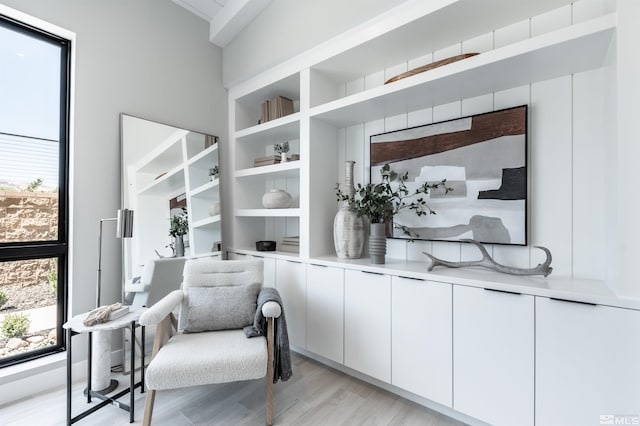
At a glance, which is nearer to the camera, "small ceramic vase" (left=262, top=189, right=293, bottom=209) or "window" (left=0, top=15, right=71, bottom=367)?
"window" (left=0, top=15, right=71, bottom=367)

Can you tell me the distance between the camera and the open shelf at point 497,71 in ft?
4.68

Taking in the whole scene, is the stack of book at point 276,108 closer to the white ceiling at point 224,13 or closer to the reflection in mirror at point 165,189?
the reflection in mirror at point 165,189

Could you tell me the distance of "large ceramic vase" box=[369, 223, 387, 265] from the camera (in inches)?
81.9

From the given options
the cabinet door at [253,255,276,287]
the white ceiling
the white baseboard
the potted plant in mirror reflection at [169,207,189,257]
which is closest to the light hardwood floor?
the white baseboard

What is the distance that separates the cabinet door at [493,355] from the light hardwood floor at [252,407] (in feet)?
0.91

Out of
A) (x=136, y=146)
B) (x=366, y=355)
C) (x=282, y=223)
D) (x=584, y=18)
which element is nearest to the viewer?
(x=584, y=18)

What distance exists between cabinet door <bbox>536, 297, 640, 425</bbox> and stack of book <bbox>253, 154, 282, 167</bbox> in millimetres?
2235

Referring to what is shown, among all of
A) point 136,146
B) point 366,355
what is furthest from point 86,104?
point 366,355

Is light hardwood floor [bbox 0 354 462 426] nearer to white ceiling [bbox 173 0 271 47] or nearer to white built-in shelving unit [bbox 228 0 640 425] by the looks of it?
white built-in shelving unit [bbox 228 0 640 425]

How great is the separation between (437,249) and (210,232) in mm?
2028

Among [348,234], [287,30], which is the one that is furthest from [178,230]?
[287,30]

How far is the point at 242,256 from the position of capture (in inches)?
115

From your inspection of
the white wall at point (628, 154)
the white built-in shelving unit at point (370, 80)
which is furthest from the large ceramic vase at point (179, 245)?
the white wall at point (628, 154)

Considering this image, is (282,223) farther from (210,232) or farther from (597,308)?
(597,308)
